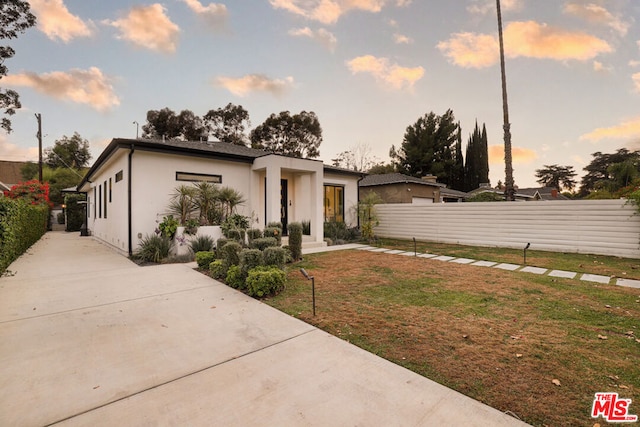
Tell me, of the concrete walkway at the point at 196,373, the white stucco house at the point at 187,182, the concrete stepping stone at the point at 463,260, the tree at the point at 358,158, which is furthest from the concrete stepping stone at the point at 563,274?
the tree at the point at 358,158

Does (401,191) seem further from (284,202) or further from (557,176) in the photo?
(557,176)

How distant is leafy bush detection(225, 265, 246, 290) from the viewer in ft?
16.1

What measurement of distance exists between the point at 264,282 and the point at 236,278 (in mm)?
847

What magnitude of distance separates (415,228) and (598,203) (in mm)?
5880

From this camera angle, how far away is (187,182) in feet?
29.5

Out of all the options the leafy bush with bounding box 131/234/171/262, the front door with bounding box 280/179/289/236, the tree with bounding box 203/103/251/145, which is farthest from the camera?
the tree with bounding box 203/103/251/145

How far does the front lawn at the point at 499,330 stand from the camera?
2092mm

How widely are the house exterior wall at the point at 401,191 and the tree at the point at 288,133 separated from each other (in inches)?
459

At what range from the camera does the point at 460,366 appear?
2.42m

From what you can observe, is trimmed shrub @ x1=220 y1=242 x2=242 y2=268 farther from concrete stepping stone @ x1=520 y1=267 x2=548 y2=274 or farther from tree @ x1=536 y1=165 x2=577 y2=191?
tree @ x1=536 y1=165 x2=577 y2=191

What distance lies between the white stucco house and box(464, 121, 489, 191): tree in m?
25.5

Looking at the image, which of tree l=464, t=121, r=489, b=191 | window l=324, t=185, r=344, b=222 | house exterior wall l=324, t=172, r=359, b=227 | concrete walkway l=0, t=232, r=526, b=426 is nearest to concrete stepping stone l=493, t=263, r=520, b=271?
concrete walkway l=0, t=232, r=526, b=426

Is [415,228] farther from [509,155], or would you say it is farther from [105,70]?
[105,70]

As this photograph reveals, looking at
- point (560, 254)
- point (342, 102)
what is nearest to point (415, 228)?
point (560, 254)
